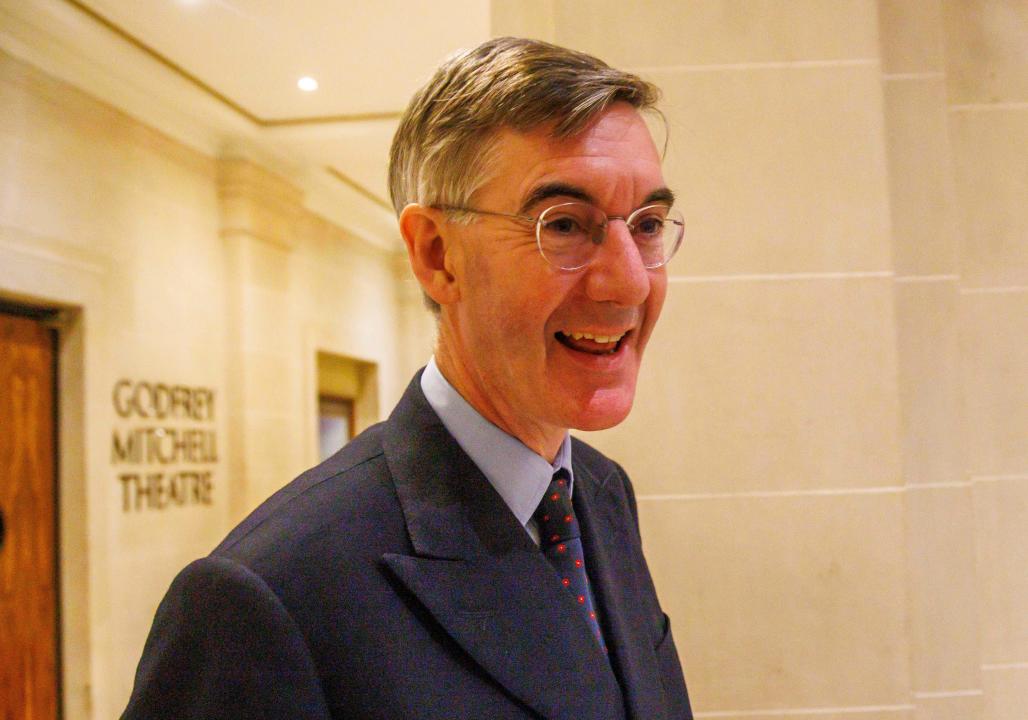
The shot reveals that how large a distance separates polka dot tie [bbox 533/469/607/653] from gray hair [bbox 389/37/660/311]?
Answer: 13.9 inches

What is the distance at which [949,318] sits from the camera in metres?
1.95

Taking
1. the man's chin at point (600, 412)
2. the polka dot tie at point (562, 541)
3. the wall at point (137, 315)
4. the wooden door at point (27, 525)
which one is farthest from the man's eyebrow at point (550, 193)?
the wooden door at point (27, 525)

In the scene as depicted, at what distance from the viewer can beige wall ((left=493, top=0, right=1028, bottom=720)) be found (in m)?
1.81

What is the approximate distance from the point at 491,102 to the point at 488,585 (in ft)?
1.64

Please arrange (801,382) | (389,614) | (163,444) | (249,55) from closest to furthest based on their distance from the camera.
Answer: (389,614) → (801,382) → (249,55) → (163,444)

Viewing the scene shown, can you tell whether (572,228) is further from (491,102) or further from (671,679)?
(671,679)

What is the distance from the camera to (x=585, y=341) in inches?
41.1

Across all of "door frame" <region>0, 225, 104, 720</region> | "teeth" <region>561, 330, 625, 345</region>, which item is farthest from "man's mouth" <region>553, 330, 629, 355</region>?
"door frame" <region>0, 225, 104, 720</region>

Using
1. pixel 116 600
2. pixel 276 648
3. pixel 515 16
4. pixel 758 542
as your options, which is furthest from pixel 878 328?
pixel 116 600

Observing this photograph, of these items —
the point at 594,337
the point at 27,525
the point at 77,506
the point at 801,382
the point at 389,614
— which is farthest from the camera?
the point at 77,506

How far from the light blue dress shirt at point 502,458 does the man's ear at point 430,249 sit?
120 millimetres

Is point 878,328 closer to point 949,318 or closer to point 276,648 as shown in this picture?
point 949,318

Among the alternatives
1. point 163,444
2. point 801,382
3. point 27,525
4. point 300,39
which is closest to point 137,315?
point 163,444

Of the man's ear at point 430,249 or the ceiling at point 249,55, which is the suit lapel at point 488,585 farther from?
the ceiling at point 249,55
